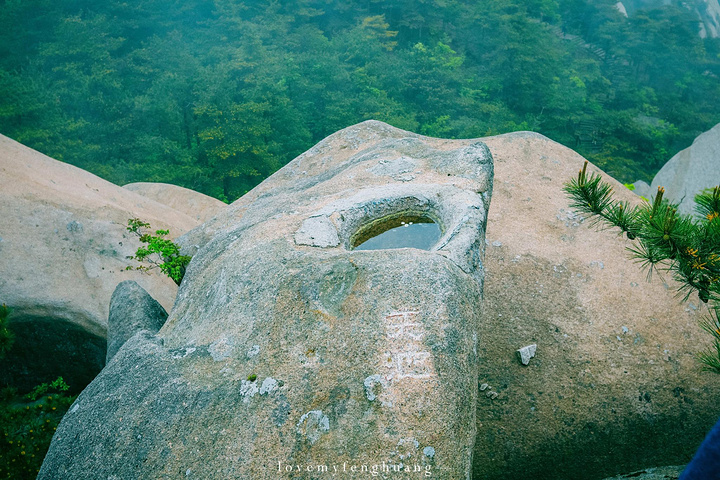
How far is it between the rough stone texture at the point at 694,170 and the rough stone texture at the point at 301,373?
11.7m

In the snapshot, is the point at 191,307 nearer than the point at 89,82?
Yes

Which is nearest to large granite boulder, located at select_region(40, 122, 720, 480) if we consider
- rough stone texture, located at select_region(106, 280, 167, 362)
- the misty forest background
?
rough stone texture, located at select_region(106, 280, 167, 362)

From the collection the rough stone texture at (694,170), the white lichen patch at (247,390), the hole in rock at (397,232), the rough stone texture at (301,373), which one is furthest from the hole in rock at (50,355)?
the rough stone texture at (694,170)

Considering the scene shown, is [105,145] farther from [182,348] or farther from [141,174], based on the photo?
[182,348]

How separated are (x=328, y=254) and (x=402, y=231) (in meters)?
1.34

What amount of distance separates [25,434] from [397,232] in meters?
5.15

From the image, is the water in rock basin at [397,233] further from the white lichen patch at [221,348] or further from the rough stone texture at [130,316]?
the rough stone texture at [130,316]

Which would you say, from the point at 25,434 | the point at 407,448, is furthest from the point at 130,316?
the point at 407,448

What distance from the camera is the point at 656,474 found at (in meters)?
5.57

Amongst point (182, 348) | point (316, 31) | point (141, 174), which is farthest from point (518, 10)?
point (182, 348)

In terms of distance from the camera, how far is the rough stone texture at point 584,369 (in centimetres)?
571

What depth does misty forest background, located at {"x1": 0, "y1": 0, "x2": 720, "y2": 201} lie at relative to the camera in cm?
2222

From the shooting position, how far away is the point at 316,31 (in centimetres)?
2967

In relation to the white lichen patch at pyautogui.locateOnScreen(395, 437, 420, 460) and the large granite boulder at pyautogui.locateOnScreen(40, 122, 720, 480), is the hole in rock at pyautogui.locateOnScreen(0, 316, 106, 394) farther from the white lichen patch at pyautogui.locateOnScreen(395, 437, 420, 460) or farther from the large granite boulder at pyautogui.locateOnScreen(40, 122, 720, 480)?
the white lichen patch at pyautogui.locateOnScreen(395, 437, 420, 460)
